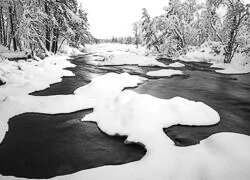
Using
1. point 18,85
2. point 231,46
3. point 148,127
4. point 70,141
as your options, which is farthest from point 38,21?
point 231,46

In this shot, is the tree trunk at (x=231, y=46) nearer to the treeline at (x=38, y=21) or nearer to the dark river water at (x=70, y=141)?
the dark river water at (x=70, y=141)

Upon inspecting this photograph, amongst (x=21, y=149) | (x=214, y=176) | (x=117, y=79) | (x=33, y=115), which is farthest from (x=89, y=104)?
(x=214, y=176)

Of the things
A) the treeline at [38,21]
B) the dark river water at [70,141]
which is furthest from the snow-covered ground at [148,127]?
the treeline at [38,21]

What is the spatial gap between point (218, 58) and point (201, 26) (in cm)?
934

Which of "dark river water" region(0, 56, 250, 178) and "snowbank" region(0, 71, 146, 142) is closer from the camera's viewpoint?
"dark river water" region(0, 56, 250, 178)

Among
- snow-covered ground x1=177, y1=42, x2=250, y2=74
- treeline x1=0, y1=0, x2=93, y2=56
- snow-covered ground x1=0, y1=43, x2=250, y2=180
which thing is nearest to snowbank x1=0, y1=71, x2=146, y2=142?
snow-covered ground x1=0, y1=43, x2=250, y2=180

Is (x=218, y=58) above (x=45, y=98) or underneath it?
above

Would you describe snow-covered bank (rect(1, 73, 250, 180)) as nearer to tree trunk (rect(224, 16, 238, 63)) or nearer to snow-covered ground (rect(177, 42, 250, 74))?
snow-covered ground (rect(177, 42, 250, 74))

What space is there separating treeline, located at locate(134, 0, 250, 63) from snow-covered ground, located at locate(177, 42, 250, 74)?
0.74 meters

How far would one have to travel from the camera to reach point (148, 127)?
5.52 metres

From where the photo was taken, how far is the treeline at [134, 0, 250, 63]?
19594 mm

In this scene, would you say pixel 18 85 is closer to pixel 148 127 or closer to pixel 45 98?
pixel 45 98

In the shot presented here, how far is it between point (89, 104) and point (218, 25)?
2356 centimetres

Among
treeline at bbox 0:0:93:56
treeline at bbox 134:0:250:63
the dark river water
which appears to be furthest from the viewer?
treeline at bbox 134:0:250:63
